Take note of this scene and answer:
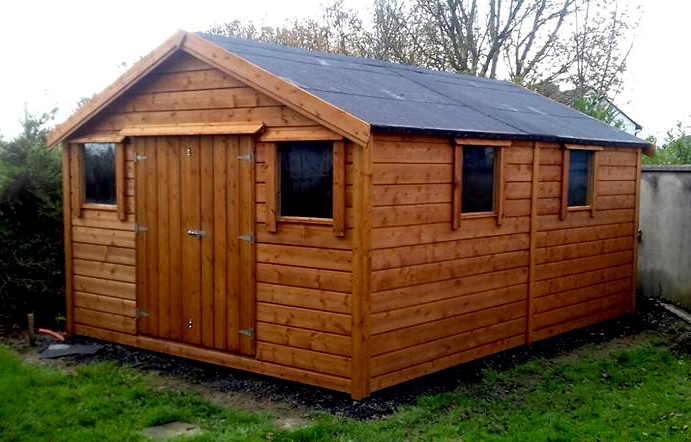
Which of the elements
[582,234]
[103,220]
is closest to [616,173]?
[582,234]

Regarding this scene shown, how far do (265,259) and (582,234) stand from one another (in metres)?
4.01

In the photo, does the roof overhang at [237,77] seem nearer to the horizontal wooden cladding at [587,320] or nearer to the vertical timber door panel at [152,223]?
the vertical timber door panel at [152,223]

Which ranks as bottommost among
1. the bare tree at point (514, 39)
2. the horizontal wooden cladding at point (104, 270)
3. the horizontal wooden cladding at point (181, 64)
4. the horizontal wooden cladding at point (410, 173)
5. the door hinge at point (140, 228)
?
the horizontal wooden cladding at point (104, 270)

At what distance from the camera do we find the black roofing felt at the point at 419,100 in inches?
255

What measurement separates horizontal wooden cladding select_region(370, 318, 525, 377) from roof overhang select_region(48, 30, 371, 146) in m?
1.83

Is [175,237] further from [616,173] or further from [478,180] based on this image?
[616,173]

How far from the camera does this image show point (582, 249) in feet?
28.9

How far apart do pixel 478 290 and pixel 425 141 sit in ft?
5.41

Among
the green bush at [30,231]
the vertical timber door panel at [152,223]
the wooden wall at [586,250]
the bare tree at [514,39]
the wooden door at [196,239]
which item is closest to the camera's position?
the wooden door at [196,239]

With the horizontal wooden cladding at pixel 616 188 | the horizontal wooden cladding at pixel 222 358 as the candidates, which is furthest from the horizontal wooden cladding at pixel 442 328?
the horizontal wooden cladding at pixel 616 188

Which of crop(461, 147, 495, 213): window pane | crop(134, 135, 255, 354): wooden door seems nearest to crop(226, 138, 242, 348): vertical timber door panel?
crop(134, 135, 255, 354): wooden door

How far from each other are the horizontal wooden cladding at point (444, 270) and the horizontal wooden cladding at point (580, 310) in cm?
75

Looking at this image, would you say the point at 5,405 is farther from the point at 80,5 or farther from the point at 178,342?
the point at 80,5

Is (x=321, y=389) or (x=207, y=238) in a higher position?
(x=207, y=238)
